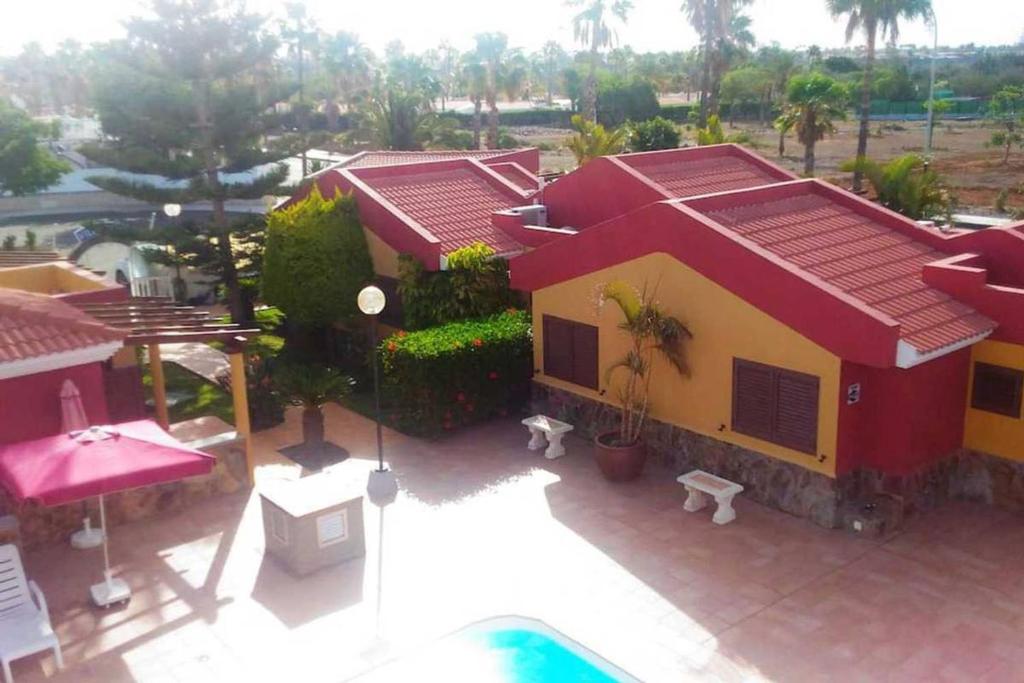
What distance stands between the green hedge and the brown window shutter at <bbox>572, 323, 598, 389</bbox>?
4.83 feet

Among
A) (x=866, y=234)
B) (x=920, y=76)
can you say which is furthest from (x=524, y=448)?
(x=920, y=76)

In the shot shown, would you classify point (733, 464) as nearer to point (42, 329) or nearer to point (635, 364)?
point (635, 364)

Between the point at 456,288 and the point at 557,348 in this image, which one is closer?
the point at 557,348

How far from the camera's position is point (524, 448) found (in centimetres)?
1641

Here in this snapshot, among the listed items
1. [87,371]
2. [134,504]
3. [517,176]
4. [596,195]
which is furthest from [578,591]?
[517,176]

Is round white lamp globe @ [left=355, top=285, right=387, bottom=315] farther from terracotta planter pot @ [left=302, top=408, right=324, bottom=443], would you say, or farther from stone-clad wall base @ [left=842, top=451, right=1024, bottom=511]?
stone-clad wall base @ [left=842, top=451, right=1024, bottom=511]

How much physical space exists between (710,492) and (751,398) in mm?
1607

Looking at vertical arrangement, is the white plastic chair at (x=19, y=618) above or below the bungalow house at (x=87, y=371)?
below

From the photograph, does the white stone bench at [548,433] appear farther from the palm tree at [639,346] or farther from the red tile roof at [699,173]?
the red tile roof at [699,173]

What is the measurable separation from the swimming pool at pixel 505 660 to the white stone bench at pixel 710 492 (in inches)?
146

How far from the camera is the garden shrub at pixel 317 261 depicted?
20750 mm

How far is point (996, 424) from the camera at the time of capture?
13.5m

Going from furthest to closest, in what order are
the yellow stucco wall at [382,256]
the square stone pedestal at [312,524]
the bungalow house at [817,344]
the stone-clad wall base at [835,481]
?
1. the yellow stucco wall at [382,256]
2. the stone-clad wall base at [835,481]
3. the bungalow house at [817,344]
4. the square stone pedestal at [312,524]

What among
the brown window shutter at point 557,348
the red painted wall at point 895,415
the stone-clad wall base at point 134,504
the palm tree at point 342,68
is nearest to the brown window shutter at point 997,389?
the red painted wall at point 895,415
